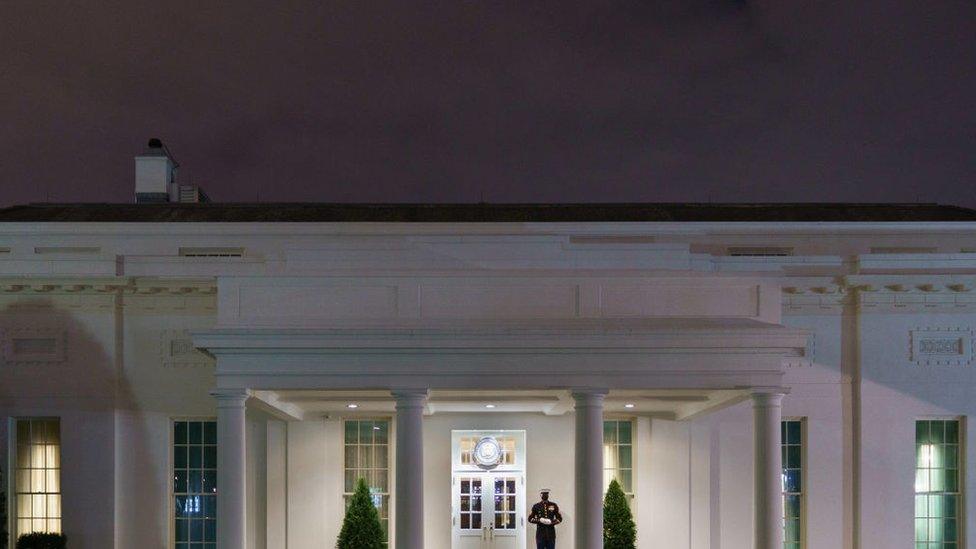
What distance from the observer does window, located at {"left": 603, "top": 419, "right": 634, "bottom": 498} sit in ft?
77.2

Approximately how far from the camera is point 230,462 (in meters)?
18.0

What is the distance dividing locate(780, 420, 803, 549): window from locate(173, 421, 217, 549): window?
1286cm

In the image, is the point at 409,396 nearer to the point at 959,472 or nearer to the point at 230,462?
the point at 230,462

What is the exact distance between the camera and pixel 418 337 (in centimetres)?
1803

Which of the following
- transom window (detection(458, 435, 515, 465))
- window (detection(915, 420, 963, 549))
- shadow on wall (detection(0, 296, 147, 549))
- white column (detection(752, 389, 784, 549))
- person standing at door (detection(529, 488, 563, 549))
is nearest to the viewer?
white column (detection(752, 389, 784, 549))

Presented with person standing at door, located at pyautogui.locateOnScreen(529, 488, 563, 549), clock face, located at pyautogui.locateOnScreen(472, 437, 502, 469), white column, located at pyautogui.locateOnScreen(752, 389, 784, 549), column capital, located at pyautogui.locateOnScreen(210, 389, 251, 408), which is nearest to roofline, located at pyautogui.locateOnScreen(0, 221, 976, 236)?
clock face, located at pyautogui.locateOnScreen(472, 437, 502, 469)

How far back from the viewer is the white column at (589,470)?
59.2 ft

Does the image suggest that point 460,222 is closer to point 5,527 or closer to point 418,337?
point 418,337

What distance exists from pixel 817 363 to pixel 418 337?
9.57 m

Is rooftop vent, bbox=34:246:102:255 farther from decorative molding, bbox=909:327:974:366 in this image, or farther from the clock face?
decorative molding, bbox=909:327:974:366

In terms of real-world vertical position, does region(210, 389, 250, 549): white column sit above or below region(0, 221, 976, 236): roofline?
below

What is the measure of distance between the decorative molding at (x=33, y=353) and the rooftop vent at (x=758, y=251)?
16300 millimetres

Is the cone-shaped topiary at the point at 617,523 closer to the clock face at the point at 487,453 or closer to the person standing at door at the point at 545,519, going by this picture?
the person standing at door at the point at 545,519

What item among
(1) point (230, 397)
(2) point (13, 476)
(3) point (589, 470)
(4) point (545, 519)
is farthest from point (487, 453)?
(2) point (13, 476)
